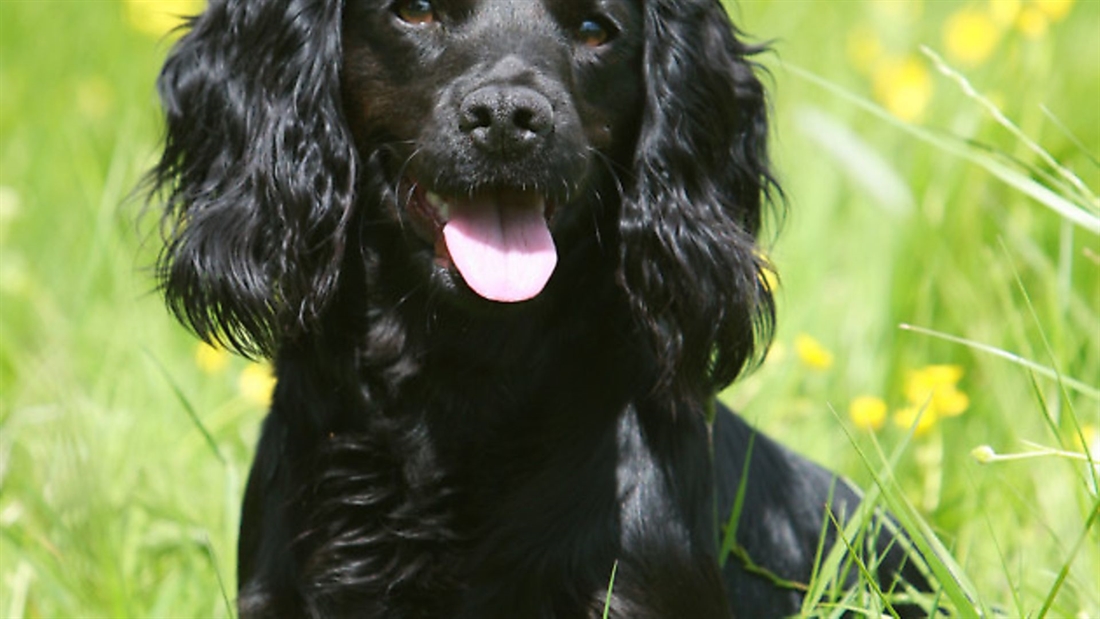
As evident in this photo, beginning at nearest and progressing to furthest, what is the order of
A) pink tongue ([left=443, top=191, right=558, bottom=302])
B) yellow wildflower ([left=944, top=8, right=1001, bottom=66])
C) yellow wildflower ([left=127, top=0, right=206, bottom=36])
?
pink tongue ([left=443, top=191, right=558, bottom=302])
yellow wildflower ([left=944, top=8, right=1001, bottom=66])
yellow wildflower ([left=127, top=0, right=206, bottom=36])

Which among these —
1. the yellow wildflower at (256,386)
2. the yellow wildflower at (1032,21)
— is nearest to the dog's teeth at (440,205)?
the yellow wildflower at (256,386)

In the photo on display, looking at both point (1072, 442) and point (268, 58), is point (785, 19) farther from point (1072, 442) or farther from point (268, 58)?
point (268, 58)

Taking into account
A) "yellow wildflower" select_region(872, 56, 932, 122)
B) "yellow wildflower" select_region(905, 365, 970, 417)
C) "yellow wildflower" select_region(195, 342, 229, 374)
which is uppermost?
"yellow wildflower" select_region(872, 56, 932, 122)

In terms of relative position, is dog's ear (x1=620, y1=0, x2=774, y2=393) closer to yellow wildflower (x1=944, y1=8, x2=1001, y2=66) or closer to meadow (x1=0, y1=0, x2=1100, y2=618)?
meadow (x1=0, y1=0, x2=1100, y2=618)

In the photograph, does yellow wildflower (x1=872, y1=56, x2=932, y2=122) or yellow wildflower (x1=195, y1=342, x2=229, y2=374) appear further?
yellow wildflower (x1=872, y1=56, x2=932, y2=122)

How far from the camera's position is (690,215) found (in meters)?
3.22

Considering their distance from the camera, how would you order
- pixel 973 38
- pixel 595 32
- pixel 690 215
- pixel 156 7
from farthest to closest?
pixel 156 7
pixel 973 38
pixel 690 215
pixel 595 32

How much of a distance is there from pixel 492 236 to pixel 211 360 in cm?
200

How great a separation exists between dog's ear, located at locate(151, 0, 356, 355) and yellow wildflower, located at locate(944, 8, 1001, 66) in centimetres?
274

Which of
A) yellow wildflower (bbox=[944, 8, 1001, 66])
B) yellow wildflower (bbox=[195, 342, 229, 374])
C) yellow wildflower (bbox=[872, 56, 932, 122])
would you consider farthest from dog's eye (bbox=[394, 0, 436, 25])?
yellow wildflower (bbox=[944, 8, 1001, 66])

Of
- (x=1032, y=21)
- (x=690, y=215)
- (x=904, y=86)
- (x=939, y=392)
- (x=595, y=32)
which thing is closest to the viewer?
(x=595, y=32)

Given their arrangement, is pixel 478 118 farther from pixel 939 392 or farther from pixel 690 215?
pixel 939 392

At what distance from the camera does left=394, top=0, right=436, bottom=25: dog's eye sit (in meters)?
3.04

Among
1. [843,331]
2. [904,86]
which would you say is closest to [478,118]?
[843,331]
